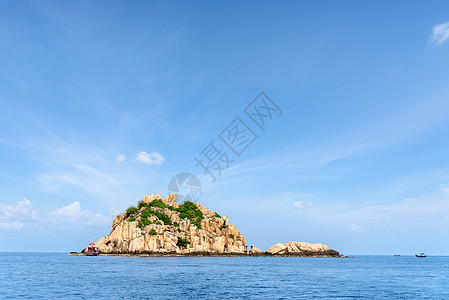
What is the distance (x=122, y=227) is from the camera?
17288 cm

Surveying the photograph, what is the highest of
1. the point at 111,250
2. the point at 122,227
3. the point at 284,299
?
the point at 122,227

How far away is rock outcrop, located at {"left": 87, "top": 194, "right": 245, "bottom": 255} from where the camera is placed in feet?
551

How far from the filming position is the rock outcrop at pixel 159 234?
168 metres

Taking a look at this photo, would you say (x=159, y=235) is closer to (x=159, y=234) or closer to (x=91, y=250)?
(x=159, y=234)

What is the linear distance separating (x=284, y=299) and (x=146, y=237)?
136687 mm

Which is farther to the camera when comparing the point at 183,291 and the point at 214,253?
the point at 214,253

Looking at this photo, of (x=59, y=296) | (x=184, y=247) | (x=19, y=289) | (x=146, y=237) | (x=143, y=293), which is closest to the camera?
(x=59, y=296)

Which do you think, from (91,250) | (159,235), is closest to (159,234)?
(159,235)

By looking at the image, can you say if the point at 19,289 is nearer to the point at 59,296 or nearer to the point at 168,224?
the point at 59,296

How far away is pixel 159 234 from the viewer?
171m

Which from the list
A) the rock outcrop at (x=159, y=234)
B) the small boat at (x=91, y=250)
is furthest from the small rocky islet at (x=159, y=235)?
the small boat at (x=91, y=250)

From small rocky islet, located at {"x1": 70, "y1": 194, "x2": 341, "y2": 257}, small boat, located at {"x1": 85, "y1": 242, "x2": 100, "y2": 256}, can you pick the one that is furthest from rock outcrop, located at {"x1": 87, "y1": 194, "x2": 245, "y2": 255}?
small boat, located at {"x1": 85, "y1": 242, "x2": 100, "y2": 256}

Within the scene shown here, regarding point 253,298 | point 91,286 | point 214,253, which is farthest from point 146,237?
point 253,298

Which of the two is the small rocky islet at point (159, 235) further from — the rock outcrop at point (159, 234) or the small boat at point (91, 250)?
the small boat at point (91, 250)
